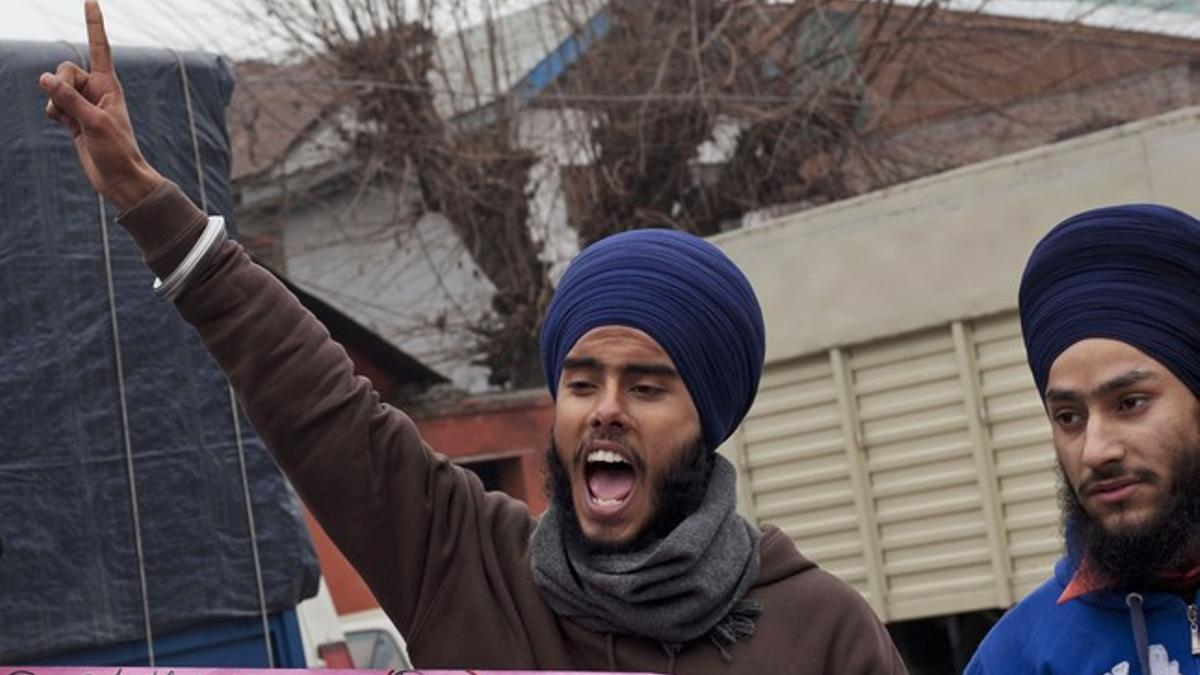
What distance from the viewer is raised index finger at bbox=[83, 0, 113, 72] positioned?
3010 mm

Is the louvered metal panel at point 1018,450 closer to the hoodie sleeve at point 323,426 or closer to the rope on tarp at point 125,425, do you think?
the rope on tarp at point 125,425

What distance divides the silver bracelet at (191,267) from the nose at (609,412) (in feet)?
1.81

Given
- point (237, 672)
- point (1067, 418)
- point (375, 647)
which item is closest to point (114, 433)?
point (237, 672)

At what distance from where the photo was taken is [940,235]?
11.2m

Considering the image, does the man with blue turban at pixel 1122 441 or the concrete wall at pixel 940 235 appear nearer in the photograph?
the man with blue turban at pixel 1122 441

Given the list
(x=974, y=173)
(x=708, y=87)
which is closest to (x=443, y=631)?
(x=974, y=173)

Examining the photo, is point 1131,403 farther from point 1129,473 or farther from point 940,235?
point 940,235

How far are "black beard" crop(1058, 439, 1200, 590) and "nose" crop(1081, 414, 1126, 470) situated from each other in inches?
1.1

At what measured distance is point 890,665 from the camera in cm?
297

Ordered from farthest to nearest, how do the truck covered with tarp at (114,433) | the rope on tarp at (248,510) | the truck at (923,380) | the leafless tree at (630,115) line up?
1. the leafless tree at (630,115)
2. the truck at (923,380)
3. the rope on tarp at (248,510)
4. the truck covered with tarp at (114,433)

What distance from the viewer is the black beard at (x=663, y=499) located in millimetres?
Result: 2971

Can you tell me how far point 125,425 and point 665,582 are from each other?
308cm

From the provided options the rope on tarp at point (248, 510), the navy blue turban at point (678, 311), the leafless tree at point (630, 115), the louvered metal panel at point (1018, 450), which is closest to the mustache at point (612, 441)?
the navy blue turban at point (678, 311)

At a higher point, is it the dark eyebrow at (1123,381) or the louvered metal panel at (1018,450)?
the dark eyebrow at (1123,381)
